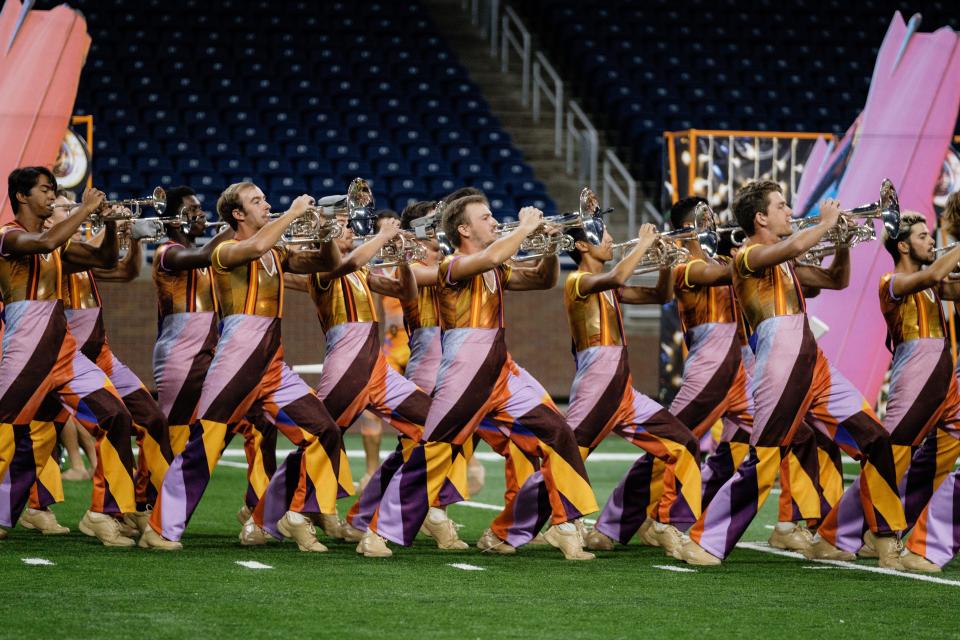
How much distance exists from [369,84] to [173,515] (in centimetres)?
1339

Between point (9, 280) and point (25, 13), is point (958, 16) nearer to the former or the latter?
point (25, 13)

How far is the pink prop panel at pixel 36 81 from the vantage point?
1095 cm

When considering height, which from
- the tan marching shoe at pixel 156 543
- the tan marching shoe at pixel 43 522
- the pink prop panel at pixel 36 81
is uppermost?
the pink prop panel at pixel 36 81

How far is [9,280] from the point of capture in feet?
26.1

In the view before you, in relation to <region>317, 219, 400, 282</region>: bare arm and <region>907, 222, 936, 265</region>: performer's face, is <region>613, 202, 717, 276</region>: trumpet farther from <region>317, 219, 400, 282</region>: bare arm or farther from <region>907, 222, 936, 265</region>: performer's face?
<region>317, 219, 400, 282</region>: bare arm

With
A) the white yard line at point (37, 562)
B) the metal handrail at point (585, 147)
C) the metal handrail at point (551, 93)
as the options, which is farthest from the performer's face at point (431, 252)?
the metal handrail at point (551, 93)

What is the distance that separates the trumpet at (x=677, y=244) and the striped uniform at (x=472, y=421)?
93 cm

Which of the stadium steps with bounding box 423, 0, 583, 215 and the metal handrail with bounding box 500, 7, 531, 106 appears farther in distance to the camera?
the metal handrail with bounding box 500, 7, 531, 106

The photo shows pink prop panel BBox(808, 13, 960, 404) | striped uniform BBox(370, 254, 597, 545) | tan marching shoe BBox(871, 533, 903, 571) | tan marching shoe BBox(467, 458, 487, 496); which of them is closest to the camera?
tan marching shoe BBox(871, 533, 903, 571)

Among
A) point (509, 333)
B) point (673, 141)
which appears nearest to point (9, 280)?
point (673, 141)

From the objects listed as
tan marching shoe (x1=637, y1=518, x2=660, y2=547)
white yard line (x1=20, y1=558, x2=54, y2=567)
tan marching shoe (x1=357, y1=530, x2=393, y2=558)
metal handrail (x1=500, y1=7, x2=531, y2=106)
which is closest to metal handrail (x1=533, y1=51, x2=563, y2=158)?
metal handrail (x1=500, y1=7, x2=531, y2=106)

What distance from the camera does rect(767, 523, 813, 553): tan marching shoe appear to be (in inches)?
326

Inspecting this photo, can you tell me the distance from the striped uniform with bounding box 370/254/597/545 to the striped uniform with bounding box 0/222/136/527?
1446mm

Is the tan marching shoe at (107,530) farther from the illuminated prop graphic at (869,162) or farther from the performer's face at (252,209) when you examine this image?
the illuminated prop graphic at (869,162)
